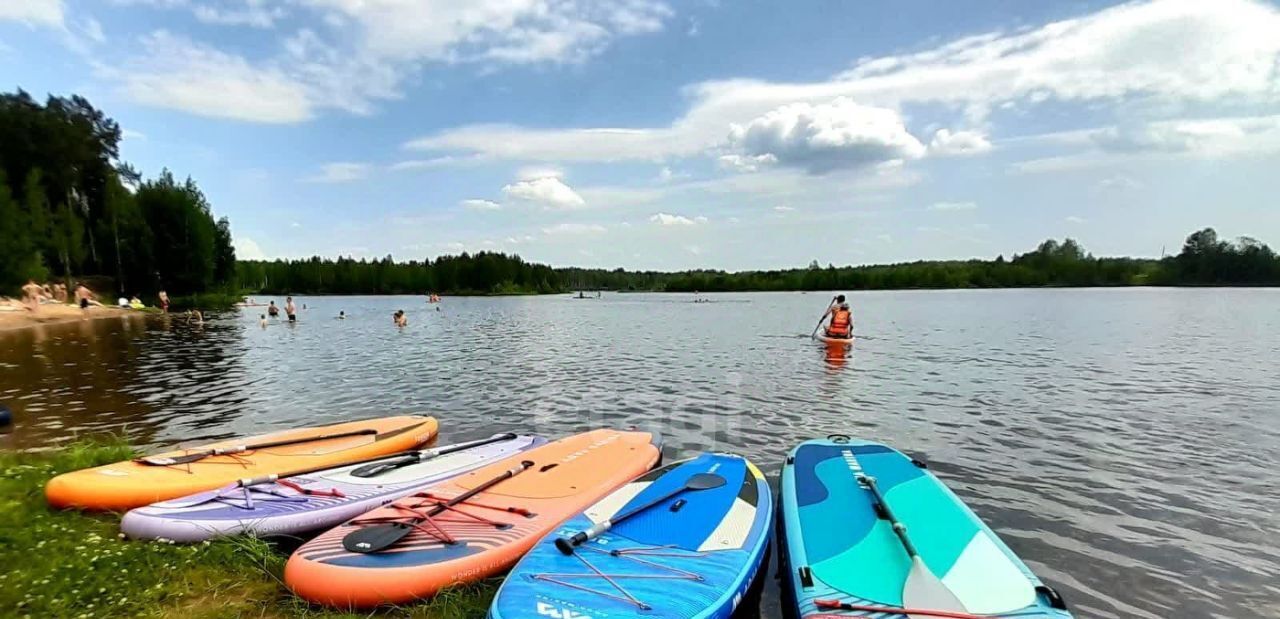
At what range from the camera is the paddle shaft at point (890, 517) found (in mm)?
4773

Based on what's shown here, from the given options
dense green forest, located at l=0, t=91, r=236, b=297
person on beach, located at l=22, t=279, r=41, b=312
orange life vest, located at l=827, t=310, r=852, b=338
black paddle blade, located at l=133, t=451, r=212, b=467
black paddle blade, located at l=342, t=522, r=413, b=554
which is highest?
dense green forest, located at l=0, t=91, r=236, b=297

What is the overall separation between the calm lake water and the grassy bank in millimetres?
4058

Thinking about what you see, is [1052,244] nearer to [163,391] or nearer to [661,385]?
[661,385]

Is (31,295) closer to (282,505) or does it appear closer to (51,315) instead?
(51,315)

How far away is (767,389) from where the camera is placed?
16109 millimetres

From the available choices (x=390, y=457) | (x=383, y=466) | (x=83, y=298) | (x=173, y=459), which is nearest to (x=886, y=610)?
(x=383, y=466)

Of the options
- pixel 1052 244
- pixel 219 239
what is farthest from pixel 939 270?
pixel 219 239

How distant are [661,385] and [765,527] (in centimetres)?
1151

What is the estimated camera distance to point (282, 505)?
5.95 meters

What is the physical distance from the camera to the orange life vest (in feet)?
79.0

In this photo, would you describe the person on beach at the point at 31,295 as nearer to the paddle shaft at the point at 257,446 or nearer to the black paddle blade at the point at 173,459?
the paddle shaft at the point at 257,446

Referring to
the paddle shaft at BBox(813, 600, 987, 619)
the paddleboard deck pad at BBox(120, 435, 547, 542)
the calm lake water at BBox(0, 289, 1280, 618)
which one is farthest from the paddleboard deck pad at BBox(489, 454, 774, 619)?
the paddleboard deck pad at BBox(120, 435, 547, 542)

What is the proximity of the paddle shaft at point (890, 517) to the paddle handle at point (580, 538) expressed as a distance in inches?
97.0

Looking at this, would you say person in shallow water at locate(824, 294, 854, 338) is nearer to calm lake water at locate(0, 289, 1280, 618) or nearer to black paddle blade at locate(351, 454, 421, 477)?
calm lake water at locate(0, 289, 1280, 618)
